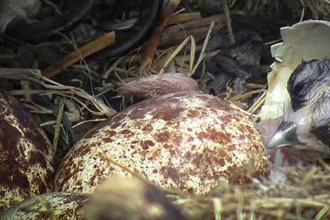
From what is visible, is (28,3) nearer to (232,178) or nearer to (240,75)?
(240,75)

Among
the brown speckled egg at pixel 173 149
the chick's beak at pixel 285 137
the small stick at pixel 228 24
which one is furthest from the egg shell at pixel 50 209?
the small stick at pixel 228 24

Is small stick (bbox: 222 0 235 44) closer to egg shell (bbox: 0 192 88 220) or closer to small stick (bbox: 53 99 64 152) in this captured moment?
small stick (bbox: 53 99 64 152)

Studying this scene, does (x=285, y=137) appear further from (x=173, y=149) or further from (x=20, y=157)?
(x=20, y=157)

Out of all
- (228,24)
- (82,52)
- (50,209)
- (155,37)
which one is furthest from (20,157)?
(228,24)

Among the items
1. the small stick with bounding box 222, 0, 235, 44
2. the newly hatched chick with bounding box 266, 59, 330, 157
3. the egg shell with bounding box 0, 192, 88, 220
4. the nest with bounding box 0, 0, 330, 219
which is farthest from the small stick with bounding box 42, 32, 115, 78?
the egg shell with bounding box 0, 192, 88, 220

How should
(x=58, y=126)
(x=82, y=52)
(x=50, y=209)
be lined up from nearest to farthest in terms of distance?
(x=50, y=209) → (x=58, y=126) → (x=82, y=52)

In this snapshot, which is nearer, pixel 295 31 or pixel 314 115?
pixel 314 115

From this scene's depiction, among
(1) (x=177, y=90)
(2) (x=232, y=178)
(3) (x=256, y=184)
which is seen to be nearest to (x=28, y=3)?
(1) (x=177, y=90)
